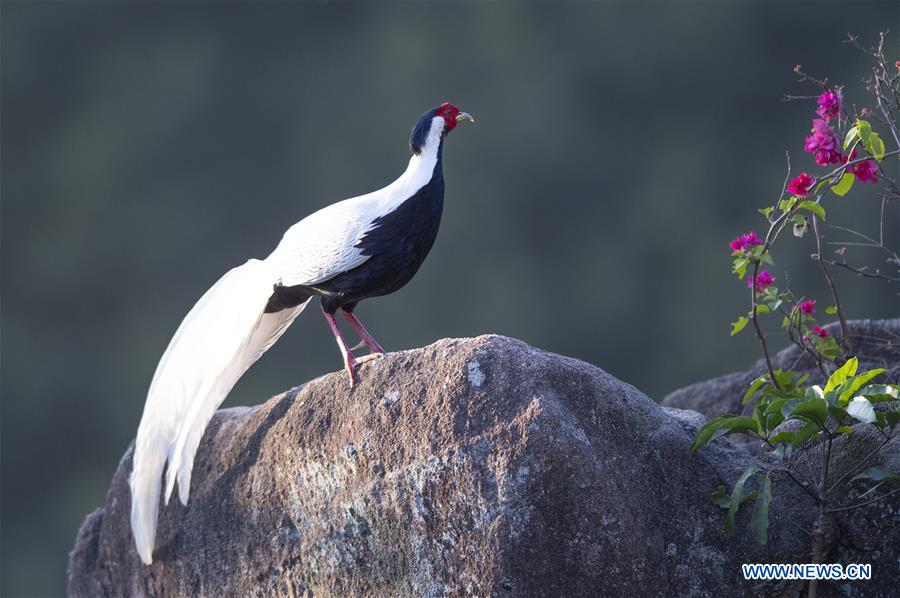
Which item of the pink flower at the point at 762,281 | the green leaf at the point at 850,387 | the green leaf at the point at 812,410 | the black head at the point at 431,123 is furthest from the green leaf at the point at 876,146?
the black head at the point at 431,123

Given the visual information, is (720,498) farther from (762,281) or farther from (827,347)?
(827,347)

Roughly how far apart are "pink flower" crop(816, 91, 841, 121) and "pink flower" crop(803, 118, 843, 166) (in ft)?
0.13

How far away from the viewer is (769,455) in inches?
92.6

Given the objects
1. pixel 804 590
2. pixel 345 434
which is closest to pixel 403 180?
pixel 345 434

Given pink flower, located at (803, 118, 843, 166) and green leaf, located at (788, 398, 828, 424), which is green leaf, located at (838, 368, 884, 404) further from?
pink flower, located at (803, 118, 843, 166)

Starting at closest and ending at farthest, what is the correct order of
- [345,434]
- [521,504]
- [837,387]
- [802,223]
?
[521,504]
[837,387]
[345,434]
[802,223]

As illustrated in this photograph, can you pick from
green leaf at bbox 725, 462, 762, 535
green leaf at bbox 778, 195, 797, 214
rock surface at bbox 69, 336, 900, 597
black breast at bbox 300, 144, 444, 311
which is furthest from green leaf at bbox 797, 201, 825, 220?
black breast at bbox 300, 144, 444, 311

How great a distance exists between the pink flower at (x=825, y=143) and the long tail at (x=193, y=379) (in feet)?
4.71

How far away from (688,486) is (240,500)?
3.76 ft

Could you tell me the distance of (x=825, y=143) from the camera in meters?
2.55

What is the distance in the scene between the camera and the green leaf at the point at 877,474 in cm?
210

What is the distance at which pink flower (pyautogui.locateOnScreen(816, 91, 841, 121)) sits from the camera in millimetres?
2566

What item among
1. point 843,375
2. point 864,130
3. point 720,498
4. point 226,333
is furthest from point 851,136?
point 226,333

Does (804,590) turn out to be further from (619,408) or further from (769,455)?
(619,408)
